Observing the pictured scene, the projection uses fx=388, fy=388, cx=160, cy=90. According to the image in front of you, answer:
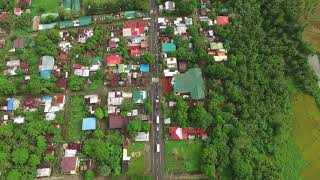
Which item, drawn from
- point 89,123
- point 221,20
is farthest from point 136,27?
point 89,123

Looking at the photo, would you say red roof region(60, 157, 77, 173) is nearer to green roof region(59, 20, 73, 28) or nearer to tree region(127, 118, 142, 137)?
tree region(127, 118, 142, 137)

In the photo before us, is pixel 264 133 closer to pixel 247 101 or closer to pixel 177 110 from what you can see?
pixel 247 101

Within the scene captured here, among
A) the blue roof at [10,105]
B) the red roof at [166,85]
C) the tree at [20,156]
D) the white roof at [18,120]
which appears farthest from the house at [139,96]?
the blue roof at [10,105]

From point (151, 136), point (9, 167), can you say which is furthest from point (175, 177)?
point (9, 167)

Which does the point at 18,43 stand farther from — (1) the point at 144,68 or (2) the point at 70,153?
(2) the point at 70,153

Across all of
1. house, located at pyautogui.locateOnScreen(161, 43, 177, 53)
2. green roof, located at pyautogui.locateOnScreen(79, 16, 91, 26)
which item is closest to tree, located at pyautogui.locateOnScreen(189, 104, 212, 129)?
house, located at pyautogui.locateOnScreen(161, 43, 177, 53)

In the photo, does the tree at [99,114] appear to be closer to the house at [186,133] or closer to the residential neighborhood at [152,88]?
the residential neighborhood at [152,88]
